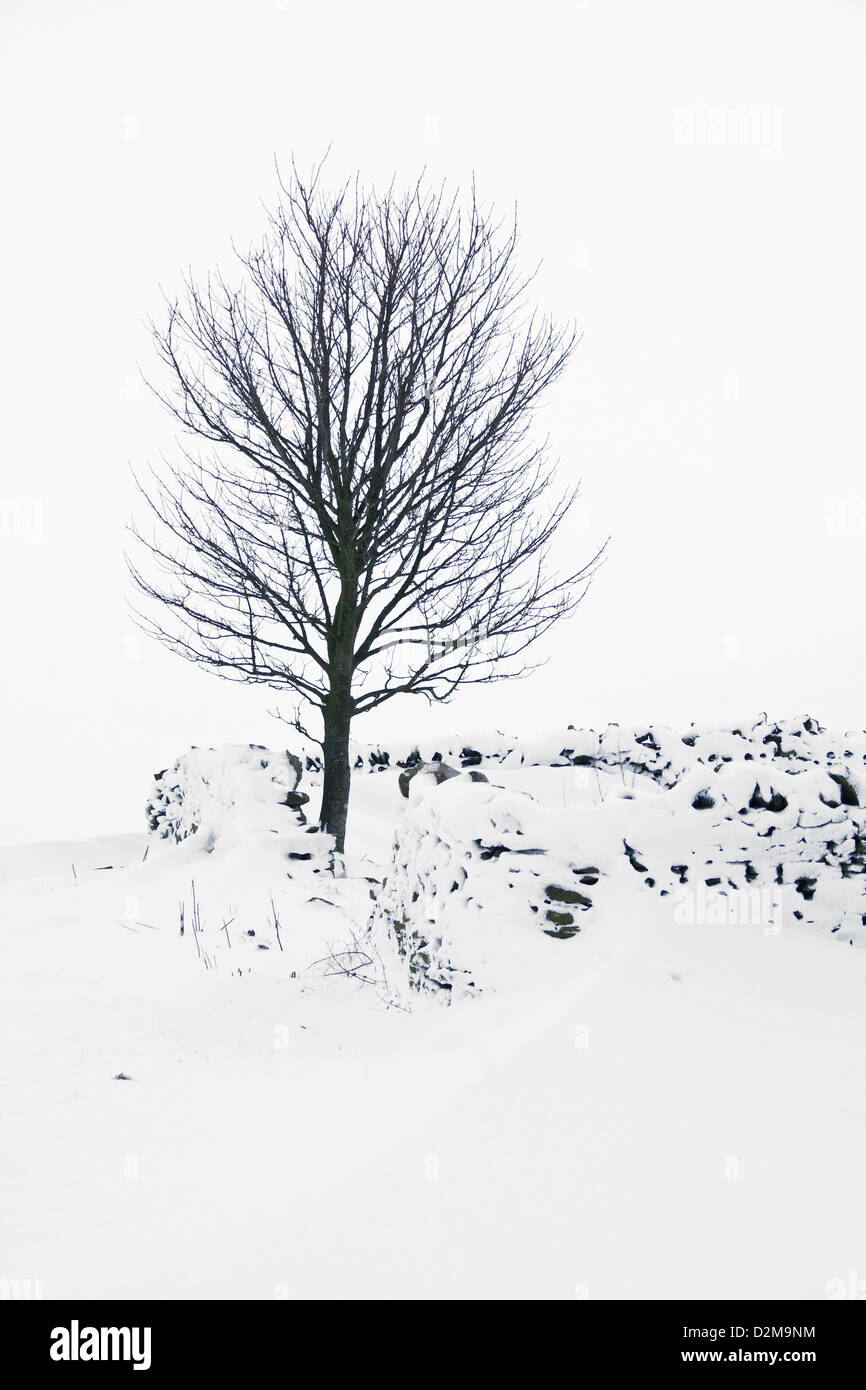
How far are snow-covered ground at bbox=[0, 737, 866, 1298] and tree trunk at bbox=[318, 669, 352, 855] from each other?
9.65ft

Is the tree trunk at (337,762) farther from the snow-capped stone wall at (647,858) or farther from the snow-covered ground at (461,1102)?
the snow-capped stone wall at (647,858)

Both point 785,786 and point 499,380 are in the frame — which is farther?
point 499,380

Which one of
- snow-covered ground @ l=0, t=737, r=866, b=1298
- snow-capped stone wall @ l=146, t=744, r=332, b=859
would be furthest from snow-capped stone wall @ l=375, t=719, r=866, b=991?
snow-capped stone wall @ l=146, t=744, r=332, b=859

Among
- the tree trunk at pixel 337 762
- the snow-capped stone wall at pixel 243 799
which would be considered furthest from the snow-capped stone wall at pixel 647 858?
the tree trunk at pixel 337 762

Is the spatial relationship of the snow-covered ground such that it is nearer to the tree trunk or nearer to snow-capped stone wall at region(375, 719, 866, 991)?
snow-capped stone wall at region(375, 719, 866, 991)

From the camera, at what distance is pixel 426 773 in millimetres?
8352

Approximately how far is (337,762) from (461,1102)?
19.2 ft

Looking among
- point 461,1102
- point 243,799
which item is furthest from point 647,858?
point 243,799

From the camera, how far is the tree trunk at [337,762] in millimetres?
8500

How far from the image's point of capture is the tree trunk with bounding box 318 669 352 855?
8500 millimetres

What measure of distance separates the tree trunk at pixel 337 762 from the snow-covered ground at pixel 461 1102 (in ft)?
9.65

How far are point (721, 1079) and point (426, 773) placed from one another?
5.53m

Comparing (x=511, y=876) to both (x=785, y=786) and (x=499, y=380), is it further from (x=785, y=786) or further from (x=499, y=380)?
(x=499, y=380)
